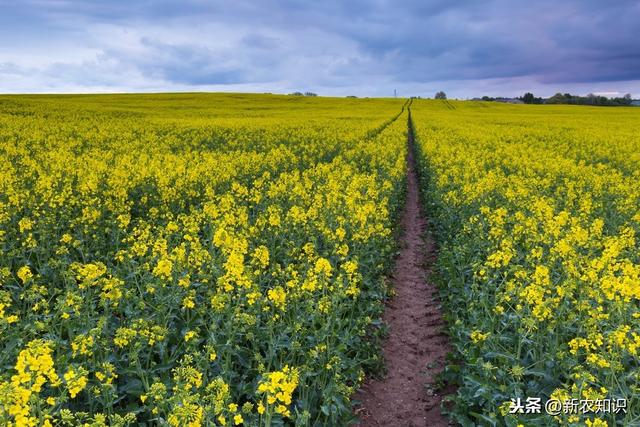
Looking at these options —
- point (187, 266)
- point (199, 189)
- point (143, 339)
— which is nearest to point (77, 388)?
point (143, 339)

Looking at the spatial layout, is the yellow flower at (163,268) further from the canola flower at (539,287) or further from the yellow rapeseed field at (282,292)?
the canola flower at (539,287)

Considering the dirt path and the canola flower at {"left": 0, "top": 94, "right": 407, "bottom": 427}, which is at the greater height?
the canola flower at {"left": 0, "top": 94, "right": 407, "bottom": 427}

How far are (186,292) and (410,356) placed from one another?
3.60 m

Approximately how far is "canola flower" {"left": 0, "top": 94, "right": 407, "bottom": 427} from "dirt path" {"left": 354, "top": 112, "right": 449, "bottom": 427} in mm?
426

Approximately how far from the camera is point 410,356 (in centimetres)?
721

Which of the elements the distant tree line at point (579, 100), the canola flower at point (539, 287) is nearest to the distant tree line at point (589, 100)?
the distant tree line at point (579, 100)

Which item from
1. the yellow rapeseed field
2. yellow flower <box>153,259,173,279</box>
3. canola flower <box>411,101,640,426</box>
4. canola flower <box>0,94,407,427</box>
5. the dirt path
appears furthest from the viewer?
the dirt path

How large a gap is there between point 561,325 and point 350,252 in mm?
4128

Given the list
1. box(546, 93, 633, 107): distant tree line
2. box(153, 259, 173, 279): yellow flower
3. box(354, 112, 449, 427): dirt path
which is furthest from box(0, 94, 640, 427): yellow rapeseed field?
box(546, 93, 633, 107): distant tree line

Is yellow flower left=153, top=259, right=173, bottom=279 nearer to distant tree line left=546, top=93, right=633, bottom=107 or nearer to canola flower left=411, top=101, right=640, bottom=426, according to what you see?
canola flower left=411, top=101, right=640, bottom=426

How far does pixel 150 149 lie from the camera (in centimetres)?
1986

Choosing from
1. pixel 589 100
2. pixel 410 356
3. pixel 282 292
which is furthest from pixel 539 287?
pixel 589 100

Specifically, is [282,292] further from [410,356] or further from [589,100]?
[589,100]

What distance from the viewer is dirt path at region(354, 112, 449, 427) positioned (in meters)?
5.89
